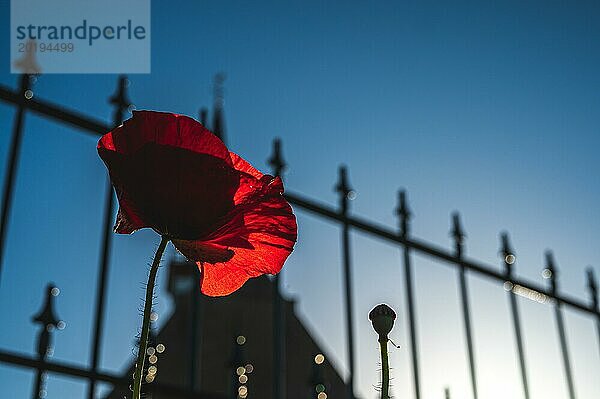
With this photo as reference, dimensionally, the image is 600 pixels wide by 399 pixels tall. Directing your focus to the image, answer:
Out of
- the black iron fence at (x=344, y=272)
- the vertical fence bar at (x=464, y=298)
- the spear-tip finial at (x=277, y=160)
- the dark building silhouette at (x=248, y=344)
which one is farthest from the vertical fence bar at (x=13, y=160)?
the dark building silhouette at (x=248, y=344)

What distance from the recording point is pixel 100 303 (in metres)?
2.07

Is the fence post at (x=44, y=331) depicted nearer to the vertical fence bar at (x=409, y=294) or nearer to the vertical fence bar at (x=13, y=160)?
the vertical fence bar at (x=13, y=160)

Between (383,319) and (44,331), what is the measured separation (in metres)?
1.70

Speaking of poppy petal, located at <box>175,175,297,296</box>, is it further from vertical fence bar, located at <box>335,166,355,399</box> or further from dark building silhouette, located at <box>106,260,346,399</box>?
dark building silhouette, located at <box>106,260,346,399</box>

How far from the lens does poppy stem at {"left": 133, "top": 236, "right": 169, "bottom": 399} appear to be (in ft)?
1.35

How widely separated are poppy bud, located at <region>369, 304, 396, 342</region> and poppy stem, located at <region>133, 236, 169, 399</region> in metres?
0.14

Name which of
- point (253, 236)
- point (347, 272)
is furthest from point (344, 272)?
point (253, 236)

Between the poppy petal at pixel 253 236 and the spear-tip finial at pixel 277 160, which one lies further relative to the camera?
the spear-tip finial at pixel 277 160

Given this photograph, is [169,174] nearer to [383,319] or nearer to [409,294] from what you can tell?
[383,319]

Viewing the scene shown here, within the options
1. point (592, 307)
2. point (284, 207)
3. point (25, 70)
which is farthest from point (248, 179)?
point (592, 307)

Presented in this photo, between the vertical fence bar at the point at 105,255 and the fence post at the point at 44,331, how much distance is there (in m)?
0.12

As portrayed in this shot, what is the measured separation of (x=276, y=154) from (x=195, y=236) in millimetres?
2333

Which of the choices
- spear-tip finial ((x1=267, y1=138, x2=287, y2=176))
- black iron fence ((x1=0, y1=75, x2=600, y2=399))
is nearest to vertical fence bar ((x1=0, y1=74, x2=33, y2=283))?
black iron fence ((x1=0, y1=75, x2=600, y2=399))

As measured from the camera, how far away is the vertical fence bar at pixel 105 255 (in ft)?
6.55
